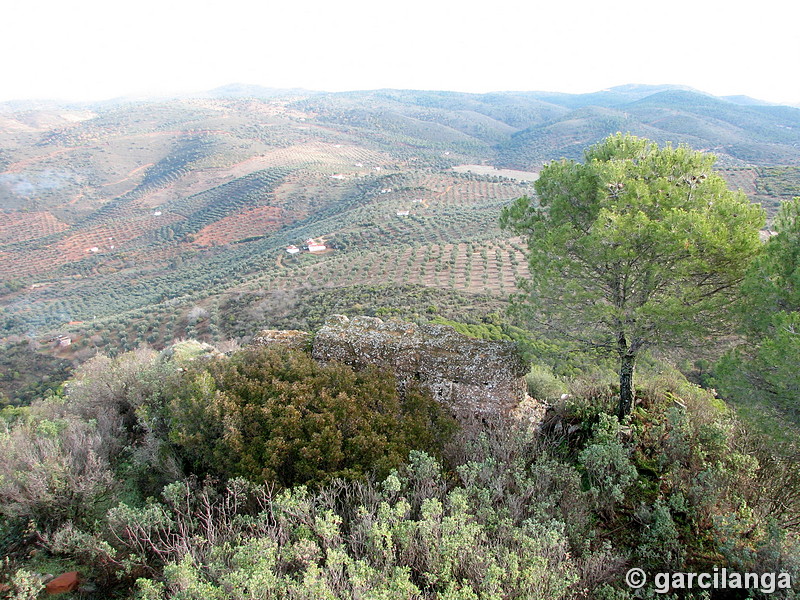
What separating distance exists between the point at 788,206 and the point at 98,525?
12.0m

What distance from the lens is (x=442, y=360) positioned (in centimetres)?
934

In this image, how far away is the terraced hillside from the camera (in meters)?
33.5

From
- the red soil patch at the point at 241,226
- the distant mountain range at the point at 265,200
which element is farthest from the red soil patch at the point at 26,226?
the red soil patch at the point at 241,226

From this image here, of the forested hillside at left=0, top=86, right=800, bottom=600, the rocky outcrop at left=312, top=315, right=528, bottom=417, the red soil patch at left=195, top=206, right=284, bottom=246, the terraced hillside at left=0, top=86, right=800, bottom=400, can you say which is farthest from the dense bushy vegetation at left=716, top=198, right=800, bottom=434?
the red soil patch at left=195, top=206, right=284, bottom=246

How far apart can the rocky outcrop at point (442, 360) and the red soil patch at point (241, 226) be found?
6766cm

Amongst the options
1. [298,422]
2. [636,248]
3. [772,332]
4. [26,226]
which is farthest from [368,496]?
[26,226]

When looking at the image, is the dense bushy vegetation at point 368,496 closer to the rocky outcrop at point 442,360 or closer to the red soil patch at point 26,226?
the rocky outcrop at point 442,360

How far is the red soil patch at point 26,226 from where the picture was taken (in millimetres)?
75062

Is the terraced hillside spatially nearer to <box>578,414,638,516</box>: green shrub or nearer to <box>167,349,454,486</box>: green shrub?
<box>167,349,454,486</box>: green shrub

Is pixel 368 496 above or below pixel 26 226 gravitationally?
above

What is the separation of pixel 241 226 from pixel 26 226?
42.1 meters

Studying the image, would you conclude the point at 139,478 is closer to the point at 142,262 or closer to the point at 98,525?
the point at 98,525

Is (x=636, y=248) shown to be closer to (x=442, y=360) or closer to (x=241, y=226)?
(x=442, y=360)

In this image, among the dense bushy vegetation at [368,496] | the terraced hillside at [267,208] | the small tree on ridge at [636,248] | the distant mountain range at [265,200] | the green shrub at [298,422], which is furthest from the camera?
the distant mountain range at [265,200]
